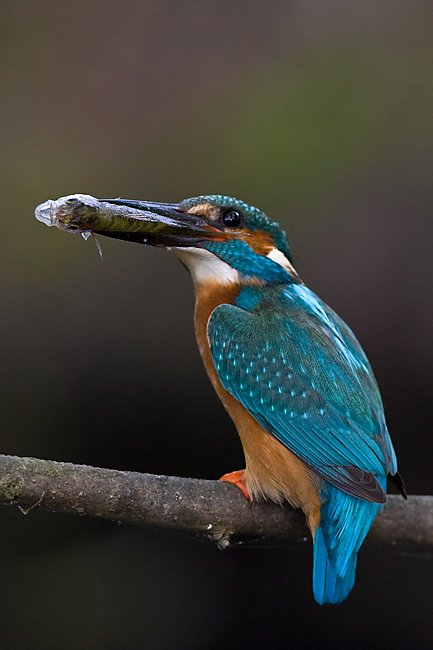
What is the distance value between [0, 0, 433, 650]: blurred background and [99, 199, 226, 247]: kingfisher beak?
82 cm

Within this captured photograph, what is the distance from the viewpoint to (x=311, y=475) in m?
1.71

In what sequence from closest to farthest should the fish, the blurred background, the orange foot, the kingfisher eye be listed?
the fish, the orange foot, the kingfisher eye, the blurred background

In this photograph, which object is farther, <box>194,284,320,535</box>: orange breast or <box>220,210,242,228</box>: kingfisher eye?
<box>220,210,242,228</box>: kingfisher eye

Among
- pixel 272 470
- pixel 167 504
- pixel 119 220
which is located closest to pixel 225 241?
pixel 119 220

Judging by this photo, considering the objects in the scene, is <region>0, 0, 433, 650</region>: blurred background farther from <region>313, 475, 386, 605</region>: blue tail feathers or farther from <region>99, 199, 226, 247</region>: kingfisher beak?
<region>99, 199, 226, 247</region>: kingfisher beak

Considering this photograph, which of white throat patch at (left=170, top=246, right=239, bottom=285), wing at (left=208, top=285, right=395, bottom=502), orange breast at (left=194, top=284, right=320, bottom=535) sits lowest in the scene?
orange breast at (left=194, top=284, right=320, bottom=535)

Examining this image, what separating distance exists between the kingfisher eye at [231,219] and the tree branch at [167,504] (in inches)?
27.0

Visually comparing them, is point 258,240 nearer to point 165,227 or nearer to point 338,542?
point 165,227

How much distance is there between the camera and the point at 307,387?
67.4 inches

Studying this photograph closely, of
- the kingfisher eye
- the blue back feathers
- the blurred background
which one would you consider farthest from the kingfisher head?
the blurred background

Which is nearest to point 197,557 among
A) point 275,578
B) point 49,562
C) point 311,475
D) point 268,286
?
point 275,578

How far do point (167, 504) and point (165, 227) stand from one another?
68 centimetres

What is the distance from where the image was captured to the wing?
1657 mm

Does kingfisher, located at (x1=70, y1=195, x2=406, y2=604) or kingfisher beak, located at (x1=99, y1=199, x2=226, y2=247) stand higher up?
kingfisher beak, located at (x1=99, y1=199, x2=226, y2=247)
